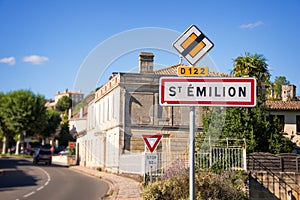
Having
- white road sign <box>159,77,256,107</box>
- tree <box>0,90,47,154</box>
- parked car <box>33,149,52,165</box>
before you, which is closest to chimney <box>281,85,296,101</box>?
parked car <box>33,149,52,165</box>

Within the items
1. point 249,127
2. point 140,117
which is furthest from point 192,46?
point 140,117

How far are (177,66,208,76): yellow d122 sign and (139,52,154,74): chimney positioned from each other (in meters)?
25.6

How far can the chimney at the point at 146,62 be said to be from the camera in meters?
31.4

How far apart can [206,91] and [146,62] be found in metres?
26.3

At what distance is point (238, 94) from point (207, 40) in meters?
0.82

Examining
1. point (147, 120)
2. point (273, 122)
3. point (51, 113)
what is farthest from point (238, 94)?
point (51, 113)

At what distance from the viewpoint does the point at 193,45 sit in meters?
5.60

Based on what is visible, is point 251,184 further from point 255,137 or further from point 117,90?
point 117,90

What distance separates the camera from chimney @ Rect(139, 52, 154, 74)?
31.4 m

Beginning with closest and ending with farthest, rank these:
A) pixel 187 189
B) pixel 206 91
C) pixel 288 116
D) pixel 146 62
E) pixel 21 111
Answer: pixel 206 91
pixel 187 189
pixel 146 62
pixel 288 116
pixel 21 111

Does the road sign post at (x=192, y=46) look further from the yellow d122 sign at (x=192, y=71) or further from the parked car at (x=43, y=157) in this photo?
the parked car at (x=43, y=157)

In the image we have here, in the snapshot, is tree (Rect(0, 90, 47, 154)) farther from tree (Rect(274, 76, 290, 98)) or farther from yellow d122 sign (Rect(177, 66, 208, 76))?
yellow d122 sign (Rect(177, 66, 208, 76))

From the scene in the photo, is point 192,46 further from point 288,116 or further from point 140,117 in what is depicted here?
point 288,116

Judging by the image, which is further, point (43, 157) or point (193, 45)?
point (43, 157)
